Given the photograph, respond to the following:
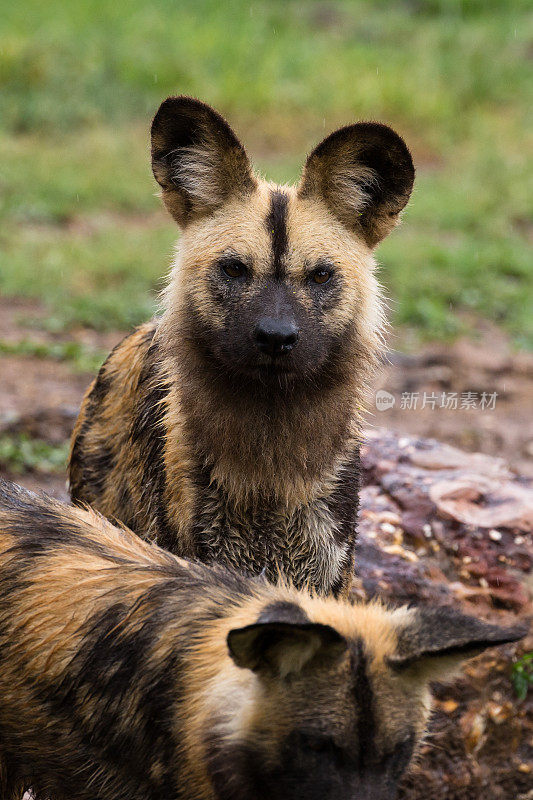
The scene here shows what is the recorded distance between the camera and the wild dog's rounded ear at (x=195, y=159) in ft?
13.1

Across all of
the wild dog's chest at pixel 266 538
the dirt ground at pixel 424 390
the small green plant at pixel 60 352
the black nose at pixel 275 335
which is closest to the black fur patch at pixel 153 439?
the wild dog's chest at pixel 266 538

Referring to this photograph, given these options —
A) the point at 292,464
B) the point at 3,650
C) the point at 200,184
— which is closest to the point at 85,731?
the point at 3,650

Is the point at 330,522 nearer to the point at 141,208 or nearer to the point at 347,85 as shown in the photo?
the point at 141,208

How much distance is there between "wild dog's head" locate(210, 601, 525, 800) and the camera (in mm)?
2684

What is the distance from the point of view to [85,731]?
3217mm

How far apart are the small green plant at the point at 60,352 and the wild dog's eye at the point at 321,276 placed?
3.78 meters

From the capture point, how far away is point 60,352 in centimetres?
764

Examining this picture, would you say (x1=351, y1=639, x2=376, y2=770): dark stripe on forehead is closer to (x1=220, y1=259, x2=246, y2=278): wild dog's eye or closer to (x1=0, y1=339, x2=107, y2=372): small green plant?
(x1=220, y1=259, x2=246, y2=278): wild dog's eye

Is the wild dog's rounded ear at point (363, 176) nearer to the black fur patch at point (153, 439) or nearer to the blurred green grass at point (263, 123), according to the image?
the black fur patch at point (153, 439)

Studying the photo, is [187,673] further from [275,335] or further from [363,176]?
[363,176]

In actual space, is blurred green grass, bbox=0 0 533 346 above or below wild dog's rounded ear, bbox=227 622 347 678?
above

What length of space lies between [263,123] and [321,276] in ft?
29.2

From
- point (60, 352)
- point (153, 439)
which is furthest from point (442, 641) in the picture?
point (60, 352)

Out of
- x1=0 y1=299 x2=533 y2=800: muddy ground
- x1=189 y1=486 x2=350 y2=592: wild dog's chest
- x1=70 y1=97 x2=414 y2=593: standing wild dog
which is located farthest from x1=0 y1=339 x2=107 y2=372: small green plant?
x1=189 y1=486 x2=350 y2=592: wild dog's chest
